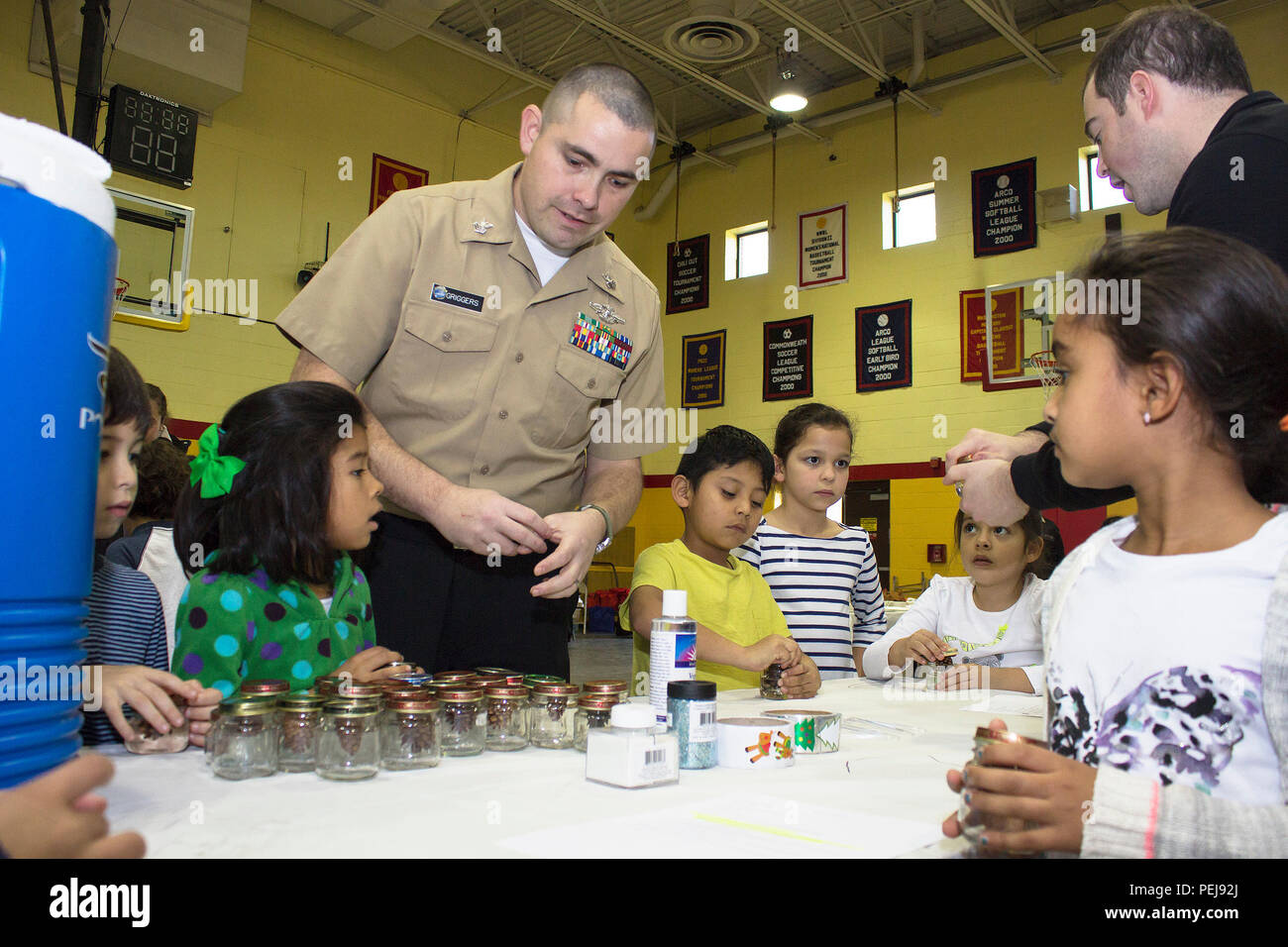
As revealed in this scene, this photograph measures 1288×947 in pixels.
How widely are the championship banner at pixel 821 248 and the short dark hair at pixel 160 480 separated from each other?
Result: 7.43m

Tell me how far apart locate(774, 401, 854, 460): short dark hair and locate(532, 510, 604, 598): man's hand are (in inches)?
63.5

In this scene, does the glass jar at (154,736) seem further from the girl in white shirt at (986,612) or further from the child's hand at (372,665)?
the girl in white shirt at (986,612)

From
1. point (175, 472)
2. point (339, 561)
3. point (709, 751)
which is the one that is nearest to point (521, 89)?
point (175, 472)

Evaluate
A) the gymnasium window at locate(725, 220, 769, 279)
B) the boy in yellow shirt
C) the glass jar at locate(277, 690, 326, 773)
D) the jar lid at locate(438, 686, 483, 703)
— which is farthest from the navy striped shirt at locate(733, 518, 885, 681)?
the gymnasium window at locate(725, 220, 769, 279)

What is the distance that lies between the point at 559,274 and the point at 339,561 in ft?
2.54

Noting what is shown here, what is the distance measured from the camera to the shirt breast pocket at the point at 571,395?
6.56ft

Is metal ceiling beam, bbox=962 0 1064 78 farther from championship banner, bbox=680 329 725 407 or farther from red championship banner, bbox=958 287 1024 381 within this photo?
championship banner, bbox=680 329 725 407

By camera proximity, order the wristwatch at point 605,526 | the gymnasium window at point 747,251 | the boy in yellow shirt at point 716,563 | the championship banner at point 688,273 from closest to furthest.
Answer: the wristwatch at point 605,526 < the boy in yellow shirt at point 716,563 < the gymnasium window at point 747,251 < the championship banner at point 688,273

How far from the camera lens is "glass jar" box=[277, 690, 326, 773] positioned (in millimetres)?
1056

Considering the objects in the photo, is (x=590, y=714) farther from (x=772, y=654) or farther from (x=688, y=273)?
(x=688, y=273)

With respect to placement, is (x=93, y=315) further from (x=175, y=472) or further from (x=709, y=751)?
(x=175, y=472)

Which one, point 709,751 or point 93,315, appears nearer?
point 93,315

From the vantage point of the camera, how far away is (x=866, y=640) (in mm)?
3152

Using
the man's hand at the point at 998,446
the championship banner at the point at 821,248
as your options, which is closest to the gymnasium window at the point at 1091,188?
the championship banner at the point at 821,248
